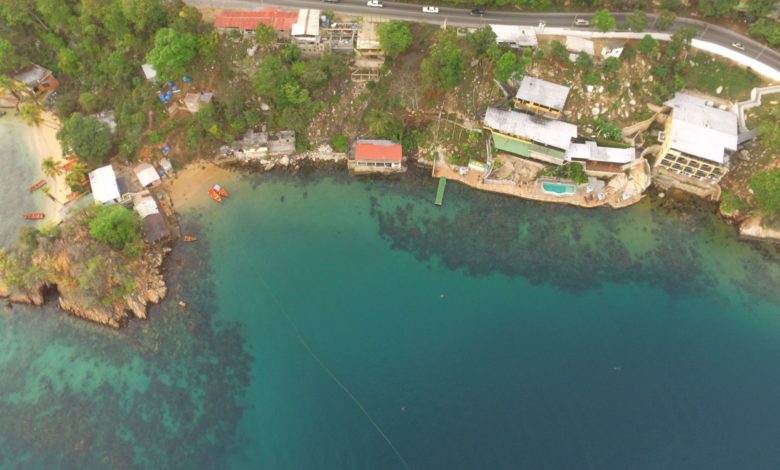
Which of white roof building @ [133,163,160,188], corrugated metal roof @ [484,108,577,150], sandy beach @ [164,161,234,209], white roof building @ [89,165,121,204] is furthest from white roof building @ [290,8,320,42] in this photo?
white roof building @ [89,165,121,204]

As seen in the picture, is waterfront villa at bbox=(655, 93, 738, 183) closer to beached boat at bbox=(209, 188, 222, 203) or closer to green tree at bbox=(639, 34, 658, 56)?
green tree at bbox=(639, 34, 658, 56)

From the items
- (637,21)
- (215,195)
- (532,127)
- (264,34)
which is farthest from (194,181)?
(637,21)

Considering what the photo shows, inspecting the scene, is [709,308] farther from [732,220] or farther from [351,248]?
[351,248]

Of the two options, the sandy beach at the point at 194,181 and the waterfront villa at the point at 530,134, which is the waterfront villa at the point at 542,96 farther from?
the sandy beach at the point at 194,181

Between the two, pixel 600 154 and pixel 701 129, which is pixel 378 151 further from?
pixel 701 129

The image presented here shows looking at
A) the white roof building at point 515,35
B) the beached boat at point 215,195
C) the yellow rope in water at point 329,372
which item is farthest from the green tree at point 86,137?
the white roof building at point 515,35
